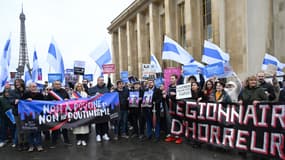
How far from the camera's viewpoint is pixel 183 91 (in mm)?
7969

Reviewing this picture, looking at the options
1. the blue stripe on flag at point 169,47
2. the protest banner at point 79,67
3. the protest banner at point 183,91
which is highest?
the blue stripe on flag at point 169,47

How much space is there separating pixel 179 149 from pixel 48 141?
4305mm

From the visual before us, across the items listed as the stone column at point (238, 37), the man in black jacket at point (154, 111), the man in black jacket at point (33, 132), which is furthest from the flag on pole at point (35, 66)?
the stone column at point (238, 37)

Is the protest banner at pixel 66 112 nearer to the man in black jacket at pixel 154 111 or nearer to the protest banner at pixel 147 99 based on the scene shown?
the protest banner at pixel 147 99

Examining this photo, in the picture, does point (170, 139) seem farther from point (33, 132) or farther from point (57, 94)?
point (33, 132)

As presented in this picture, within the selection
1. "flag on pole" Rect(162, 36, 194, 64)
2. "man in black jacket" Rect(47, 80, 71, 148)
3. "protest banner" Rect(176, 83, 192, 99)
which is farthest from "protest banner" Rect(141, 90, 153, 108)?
"man in black jacket" Rect(47, 80, 71, 148)

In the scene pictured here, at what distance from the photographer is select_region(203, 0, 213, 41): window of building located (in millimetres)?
22650

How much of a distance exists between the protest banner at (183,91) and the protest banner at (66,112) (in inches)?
86.3

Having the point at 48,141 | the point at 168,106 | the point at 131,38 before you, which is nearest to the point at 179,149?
the point at 168,106

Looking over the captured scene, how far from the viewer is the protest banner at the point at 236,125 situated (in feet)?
18.6

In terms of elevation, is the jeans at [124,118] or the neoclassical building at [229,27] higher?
the neoclassical building at [229,27]

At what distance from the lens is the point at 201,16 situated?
23.5m

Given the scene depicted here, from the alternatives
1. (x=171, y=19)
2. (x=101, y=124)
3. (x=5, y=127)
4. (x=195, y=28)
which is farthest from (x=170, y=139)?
(x=171, y=19)

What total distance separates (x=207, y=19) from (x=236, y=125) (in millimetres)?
17759
